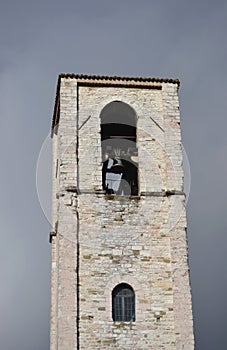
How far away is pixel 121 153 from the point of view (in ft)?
58.0

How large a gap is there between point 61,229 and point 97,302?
6.01ft

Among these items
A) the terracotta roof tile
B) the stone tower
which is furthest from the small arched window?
the terracotta roof tile

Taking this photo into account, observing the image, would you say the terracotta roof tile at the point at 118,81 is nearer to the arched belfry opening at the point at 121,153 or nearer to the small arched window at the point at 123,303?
the arched belfry opening at the point at 121,153

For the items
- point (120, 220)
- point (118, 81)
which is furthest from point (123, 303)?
point (118, 81)

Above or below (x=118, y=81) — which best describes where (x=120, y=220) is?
below

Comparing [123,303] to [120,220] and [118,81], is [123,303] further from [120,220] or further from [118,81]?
[118,81]

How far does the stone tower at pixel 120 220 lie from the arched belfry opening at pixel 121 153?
1.0 inches

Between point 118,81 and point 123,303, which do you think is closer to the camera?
point 123,303

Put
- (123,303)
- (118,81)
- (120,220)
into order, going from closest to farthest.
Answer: (123,303)
(120,220)
(118,81)

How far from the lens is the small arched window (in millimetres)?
15289

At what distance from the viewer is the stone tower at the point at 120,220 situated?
597 inches

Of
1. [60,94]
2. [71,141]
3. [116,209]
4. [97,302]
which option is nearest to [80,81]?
[60,94]

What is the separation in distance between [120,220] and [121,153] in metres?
2.12

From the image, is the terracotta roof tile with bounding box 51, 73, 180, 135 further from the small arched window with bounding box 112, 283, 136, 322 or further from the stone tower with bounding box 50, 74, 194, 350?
the small arched window with bounding box 112, 283, 136, 322
